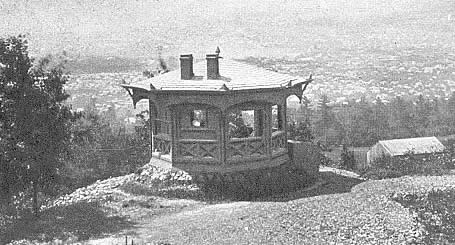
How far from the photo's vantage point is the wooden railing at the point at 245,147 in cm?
2273

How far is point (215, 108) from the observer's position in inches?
885

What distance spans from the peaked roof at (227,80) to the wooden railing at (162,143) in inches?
83.4

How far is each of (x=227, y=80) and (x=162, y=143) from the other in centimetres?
384

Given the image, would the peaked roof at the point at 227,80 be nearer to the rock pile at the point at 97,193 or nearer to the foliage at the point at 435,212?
the rock pile at the point at 97,193

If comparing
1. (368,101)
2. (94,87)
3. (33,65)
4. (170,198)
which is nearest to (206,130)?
(170,198)

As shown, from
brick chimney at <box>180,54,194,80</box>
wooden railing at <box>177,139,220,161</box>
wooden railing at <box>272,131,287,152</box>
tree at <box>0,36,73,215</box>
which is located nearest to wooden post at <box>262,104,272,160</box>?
wooden railing at <box>272,131,287,152</box>

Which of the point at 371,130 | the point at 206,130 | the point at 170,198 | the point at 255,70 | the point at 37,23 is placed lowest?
the point at 371,130

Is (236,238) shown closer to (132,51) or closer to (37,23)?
(37,23)

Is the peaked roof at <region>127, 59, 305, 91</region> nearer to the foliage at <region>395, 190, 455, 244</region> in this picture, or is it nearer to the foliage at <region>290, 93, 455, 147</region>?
the foliage at <region>395, 190, 455, 244</region>

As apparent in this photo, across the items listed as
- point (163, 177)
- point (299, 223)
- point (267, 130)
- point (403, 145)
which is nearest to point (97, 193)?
point (163, 177)

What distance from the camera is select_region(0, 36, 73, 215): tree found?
19.0 m

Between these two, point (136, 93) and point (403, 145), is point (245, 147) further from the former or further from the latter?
point (403, 145)

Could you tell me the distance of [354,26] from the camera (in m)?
138

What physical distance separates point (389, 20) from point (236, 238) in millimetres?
128556
